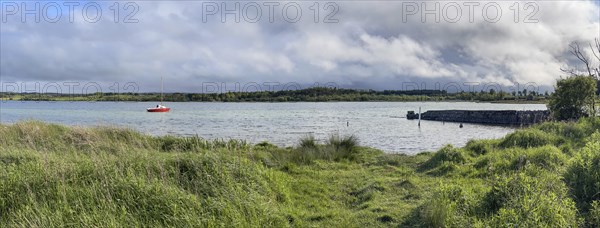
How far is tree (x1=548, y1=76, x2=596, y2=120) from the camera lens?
2617cm

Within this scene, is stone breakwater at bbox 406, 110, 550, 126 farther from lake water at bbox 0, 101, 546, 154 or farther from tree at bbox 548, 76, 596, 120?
tree at bbox 548, 76, 596, 120

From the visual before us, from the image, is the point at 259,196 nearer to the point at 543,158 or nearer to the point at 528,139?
the point at 543,158

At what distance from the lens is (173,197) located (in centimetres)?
723

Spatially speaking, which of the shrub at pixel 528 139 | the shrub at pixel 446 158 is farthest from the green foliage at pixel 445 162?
the shrub at pixel 528 139

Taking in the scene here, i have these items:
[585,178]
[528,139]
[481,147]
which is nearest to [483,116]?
[481,147]

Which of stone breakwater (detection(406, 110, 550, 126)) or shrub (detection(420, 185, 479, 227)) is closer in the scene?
shrub (detection(420, 185, 479, 227))

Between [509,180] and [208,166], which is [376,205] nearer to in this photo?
[509,180]

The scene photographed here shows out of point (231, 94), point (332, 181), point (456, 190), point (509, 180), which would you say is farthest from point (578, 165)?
point (231, 94)

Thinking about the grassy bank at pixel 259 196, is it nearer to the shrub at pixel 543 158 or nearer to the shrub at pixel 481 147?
the shrub at pixel 543 158

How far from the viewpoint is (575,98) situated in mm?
26500

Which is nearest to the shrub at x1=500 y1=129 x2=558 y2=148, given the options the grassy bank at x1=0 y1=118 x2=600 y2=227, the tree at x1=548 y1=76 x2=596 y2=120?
the grassy bank at x1=0 y1=118 x2=600 y2=227

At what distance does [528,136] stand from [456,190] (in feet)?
31.4

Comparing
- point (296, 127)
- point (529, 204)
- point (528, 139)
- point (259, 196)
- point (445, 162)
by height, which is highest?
point (528, 139)

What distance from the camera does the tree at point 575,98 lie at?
26172 mm
